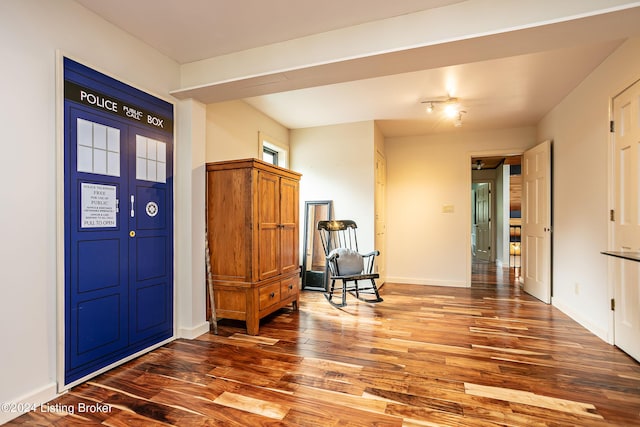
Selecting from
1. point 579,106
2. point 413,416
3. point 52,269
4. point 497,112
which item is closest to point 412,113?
point 497,112

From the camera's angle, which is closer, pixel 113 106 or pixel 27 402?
pixel 27 402

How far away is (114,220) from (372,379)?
2.19 m

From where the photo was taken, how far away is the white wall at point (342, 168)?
4758mm

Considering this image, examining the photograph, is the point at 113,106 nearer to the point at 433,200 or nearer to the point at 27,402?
the point at 27,402

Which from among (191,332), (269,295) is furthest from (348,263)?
(191,332)

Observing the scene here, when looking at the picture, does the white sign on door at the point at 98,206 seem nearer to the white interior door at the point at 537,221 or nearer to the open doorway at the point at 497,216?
the white interior door at the point at 537,221

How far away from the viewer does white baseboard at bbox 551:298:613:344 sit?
292 centimetres

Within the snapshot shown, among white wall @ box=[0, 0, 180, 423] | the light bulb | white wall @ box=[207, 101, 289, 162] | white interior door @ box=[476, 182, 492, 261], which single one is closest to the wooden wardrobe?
white wall @ box=[207, 101, 289, 162]

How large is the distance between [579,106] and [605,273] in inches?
71.0

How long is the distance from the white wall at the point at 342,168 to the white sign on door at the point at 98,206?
10.2 feet

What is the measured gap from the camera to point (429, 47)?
2143mm

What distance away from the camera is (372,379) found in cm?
222

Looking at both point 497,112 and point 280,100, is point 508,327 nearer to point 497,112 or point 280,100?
point 497,112

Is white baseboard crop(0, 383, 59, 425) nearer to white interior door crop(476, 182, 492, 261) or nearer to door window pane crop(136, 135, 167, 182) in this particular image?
door window pane crop(136, 135, 167, 182)
